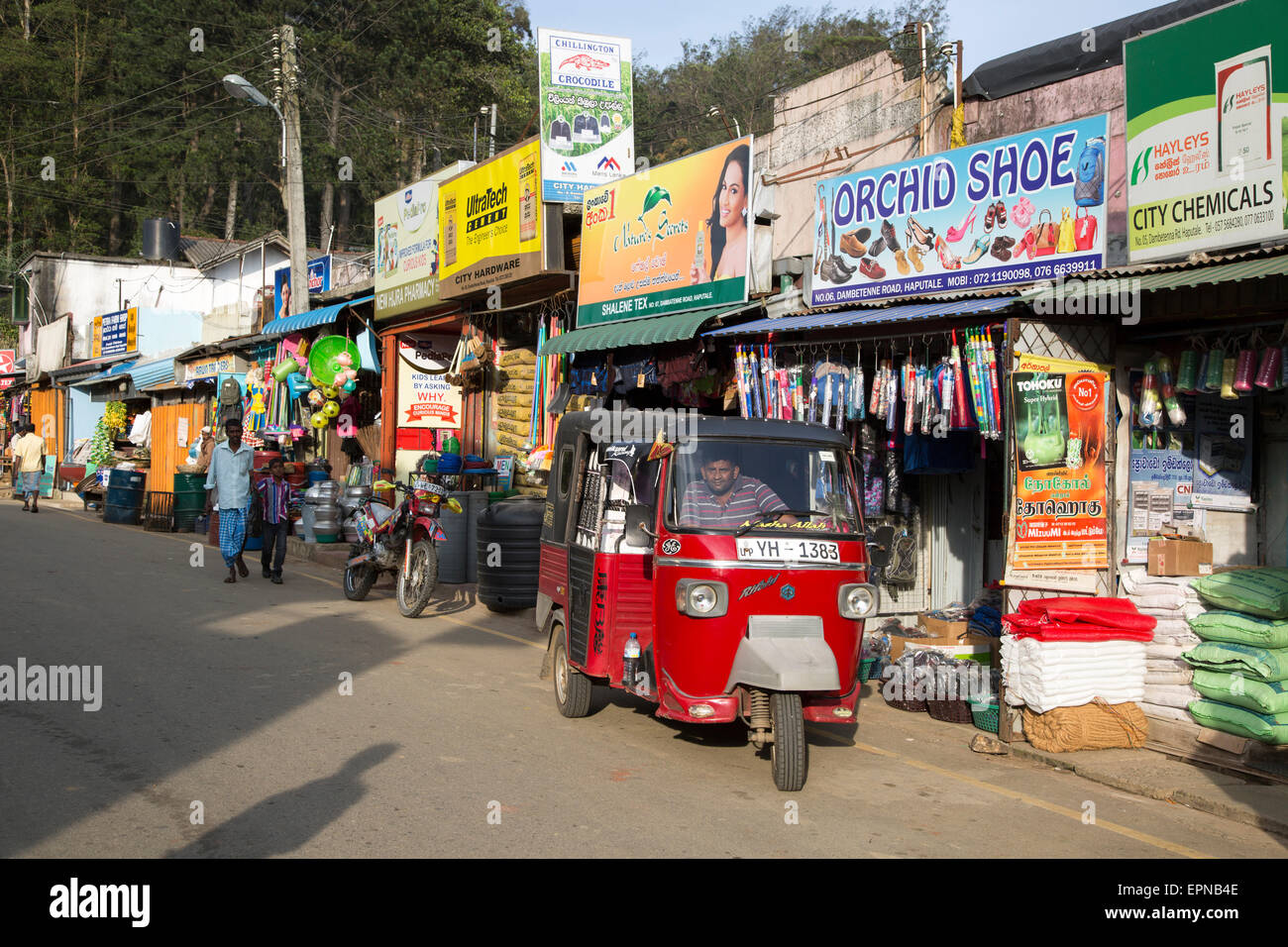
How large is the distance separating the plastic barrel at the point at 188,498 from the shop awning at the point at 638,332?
1069 cm

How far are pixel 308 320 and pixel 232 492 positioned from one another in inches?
300

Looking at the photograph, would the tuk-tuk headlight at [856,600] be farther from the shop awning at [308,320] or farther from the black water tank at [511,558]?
the shop awning at [308,320]

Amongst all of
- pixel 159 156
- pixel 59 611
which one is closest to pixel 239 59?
pixel 159 156

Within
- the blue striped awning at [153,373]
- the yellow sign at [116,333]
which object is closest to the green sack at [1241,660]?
the blue striped awning at [153,373]

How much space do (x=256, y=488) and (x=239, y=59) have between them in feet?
126

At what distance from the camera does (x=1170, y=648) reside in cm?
802

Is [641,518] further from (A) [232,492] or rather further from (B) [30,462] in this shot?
(B) [30,462]

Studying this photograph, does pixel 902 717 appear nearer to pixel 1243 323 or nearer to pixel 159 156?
pixel 1243 323

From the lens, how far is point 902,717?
9023 millimetres

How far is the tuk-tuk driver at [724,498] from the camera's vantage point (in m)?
6.98

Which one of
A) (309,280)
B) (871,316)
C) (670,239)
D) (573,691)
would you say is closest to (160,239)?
(309,280)

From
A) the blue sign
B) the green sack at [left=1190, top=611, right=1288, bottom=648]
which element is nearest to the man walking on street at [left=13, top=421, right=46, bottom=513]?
the blue sign

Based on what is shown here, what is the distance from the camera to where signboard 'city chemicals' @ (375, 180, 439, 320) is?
19219 millimetres
